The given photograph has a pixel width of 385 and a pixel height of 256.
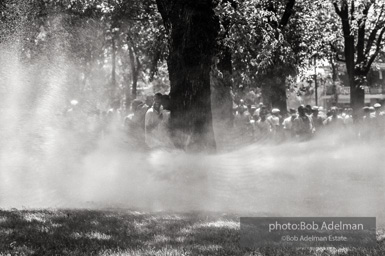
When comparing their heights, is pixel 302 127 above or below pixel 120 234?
above

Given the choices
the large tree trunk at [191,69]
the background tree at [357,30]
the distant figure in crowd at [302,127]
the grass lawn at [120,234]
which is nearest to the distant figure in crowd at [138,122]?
the large tree trunk at [191,69]

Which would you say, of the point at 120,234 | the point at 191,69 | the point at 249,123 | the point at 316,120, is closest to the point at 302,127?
the point at 249,123

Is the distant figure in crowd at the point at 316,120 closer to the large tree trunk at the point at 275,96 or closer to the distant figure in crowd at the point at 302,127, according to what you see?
the distant figure in crowd at the point at 302,127

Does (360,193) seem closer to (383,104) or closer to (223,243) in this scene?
(223,243)

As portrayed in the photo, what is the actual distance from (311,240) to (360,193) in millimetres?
4783

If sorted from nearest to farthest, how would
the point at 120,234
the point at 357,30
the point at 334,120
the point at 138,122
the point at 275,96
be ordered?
the point at 120,234 < the point at 138,122 < the point at 334,120 < the point at 275,96 < the point at 357,30

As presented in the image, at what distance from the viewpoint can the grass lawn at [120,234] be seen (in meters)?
5.64

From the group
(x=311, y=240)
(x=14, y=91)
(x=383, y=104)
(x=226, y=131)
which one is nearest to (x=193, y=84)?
(x=226, y=131)

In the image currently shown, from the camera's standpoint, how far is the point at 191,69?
1217cm

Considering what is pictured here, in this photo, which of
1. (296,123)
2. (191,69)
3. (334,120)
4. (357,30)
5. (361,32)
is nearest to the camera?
(191,69)

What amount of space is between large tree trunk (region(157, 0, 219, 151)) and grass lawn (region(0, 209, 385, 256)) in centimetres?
394

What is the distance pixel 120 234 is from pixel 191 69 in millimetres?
6257

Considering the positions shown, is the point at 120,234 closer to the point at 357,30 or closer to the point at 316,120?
the point at 316,120

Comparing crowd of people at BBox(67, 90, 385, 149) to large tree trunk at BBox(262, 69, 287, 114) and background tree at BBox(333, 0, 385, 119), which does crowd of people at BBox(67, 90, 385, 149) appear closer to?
large tree trunk at BBox(262, 69, 287, 114)
